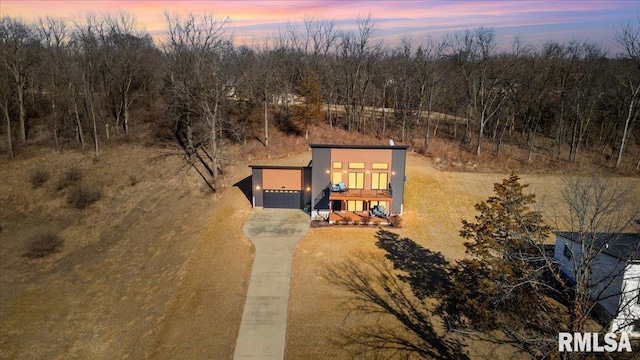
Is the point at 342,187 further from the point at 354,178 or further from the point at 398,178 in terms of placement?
the point at 398,178

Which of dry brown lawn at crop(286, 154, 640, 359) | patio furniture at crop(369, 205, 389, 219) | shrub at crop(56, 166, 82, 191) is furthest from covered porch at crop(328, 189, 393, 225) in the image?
shrub at crop(56, 166, 82, 191)

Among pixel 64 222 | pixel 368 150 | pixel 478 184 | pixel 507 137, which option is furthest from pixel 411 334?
pixel 507 137

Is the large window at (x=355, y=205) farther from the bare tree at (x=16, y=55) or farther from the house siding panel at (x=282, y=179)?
the bare tree at (x=16, y=55)

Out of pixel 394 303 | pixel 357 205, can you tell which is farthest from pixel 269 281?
pixel 357 205

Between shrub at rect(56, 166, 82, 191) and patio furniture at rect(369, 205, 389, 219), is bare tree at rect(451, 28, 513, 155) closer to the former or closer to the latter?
patio furniture at rect(369, 205, 389, 219)

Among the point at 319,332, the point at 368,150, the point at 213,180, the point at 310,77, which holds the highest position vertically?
the point at 310,77

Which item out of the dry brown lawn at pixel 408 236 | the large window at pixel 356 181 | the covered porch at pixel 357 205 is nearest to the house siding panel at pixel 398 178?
the covered porch at pixel 357 205

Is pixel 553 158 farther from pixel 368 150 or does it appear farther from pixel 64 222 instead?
pixel 64 222
